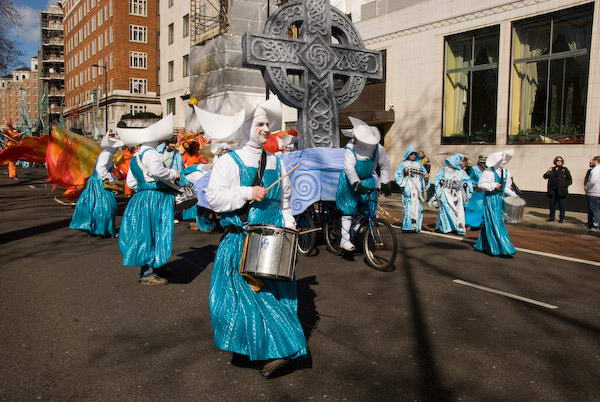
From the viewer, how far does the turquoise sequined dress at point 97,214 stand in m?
10.3

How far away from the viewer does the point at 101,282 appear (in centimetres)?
677

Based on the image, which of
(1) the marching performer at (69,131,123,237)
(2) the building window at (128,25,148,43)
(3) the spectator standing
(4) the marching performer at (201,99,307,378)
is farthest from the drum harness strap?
(2) the building window at (128,25,148,43)

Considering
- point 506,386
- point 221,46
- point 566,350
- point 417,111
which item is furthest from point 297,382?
point 221,46

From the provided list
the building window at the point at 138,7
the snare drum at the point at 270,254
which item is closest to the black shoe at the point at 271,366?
the snare drum at the point at 270,254

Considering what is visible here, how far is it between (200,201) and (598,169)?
30.1 feet

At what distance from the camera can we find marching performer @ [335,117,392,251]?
7570 millimetres

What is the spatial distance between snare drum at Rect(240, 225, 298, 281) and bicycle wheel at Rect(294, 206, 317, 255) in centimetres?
458

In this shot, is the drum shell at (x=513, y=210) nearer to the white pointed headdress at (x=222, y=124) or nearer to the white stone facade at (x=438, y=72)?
the white stone facade at (x=438, y=72)

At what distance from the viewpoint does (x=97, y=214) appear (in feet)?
33.8

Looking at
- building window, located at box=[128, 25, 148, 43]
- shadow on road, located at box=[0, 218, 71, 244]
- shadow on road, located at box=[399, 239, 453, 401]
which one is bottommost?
shadow on road, located at box=[399, 239, 453, 401]

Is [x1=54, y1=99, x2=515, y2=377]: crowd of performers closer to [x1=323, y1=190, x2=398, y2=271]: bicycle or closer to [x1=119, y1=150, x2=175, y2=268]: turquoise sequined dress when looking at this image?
[x1=119, y1=150, x2=175, y2=268]: turquoise sequined dress

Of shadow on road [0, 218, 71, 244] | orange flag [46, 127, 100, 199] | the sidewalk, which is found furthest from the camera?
orange flag [46, 127, 100, 199]

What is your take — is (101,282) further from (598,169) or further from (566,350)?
(598,169)

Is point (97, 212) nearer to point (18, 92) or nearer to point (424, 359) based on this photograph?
point (424, 359)
